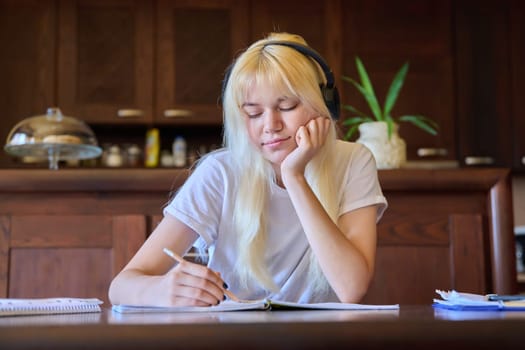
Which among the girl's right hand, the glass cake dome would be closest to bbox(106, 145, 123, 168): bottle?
the glass cake dome

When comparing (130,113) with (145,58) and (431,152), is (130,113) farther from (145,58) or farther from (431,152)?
(431,152)

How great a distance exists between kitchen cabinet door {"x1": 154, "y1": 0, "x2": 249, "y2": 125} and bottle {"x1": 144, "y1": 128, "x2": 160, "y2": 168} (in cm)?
15

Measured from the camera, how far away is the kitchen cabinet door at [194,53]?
351 centimetres

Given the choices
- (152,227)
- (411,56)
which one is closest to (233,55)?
(411,56)

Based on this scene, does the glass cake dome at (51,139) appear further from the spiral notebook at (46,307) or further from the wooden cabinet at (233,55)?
the spiral notebook at (46,307)

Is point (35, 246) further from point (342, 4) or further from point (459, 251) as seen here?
point (342, 4)

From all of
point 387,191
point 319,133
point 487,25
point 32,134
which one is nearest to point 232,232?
point 319,133

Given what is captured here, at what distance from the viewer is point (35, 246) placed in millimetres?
2010

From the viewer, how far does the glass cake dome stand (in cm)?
225

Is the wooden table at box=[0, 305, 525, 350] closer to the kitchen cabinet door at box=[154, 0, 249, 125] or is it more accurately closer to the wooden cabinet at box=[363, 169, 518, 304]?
the wooden cabinet at box=[363, 169, 518, 304]

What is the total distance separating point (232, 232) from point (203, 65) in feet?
7.16

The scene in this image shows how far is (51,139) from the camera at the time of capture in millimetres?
2246

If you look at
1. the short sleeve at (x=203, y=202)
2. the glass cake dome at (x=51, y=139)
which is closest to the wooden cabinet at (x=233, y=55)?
the glass cake dome at (x=51, y=139)

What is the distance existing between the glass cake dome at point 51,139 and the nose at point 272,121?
1.01 meters
